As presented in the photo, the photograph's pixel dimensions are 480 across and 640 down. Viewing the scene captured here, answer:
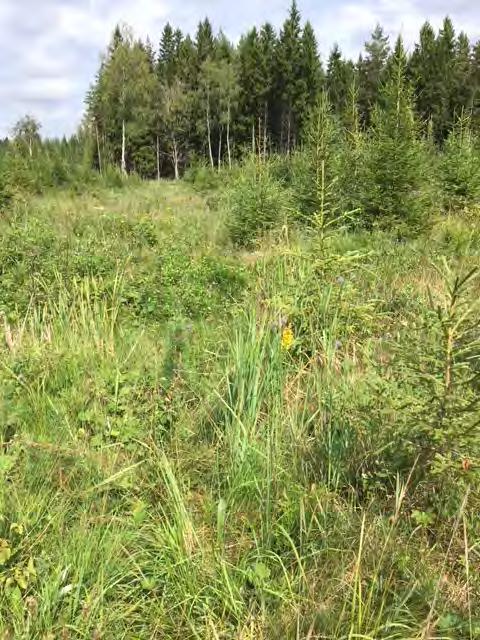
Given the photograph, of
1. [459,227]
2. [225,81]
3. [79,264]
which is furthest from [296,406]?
[225,81]

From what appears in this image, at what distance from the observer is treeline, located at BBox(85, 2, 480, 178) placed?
36719 millimetres

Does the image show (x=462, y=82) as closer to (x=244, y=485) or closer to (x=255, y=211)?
(x=255, y=211)

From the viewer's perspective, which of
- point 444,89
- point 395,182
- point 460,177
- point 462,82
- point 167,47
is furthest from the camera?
point 167,47

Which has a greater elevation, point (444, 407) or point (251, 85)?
point (251, 85)

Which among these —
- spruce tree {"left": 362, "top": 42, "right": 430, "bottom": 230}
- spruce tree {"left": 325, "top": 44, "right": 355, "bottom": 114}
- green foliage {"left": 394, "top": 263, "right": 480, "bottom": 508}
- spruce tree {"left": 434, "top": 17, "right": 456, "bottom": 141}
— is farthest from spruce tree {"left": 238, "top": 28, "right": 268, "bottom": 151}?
green foliage {"left": 394, "top": 263, "right": 480, "bottom": 508}

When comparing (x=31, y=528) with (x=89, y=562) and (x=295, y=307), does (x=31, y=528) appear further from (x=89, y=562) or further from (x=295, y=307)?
(x=295, y=307)

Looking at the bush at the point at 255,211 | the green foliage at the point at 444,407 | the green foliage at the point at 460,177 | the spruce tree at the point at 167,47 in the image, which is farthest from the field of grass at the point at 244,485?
the spruce tree at the point at 167,47

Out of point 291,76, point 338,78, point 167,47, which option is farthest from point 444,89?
point 167,47

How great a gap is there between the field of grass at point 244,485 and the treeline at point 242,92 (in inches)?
1384

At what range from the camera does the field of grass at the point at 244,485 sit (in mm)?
1552

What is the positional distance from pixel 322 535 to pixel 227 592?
35 centimetres

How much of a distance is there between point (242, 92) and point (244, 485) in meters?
42.3

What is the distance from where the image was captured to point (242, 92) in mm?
40344

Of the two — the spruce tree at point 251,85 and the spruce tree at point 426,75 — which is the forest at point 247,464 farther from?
the spruce tree at point 426,75
